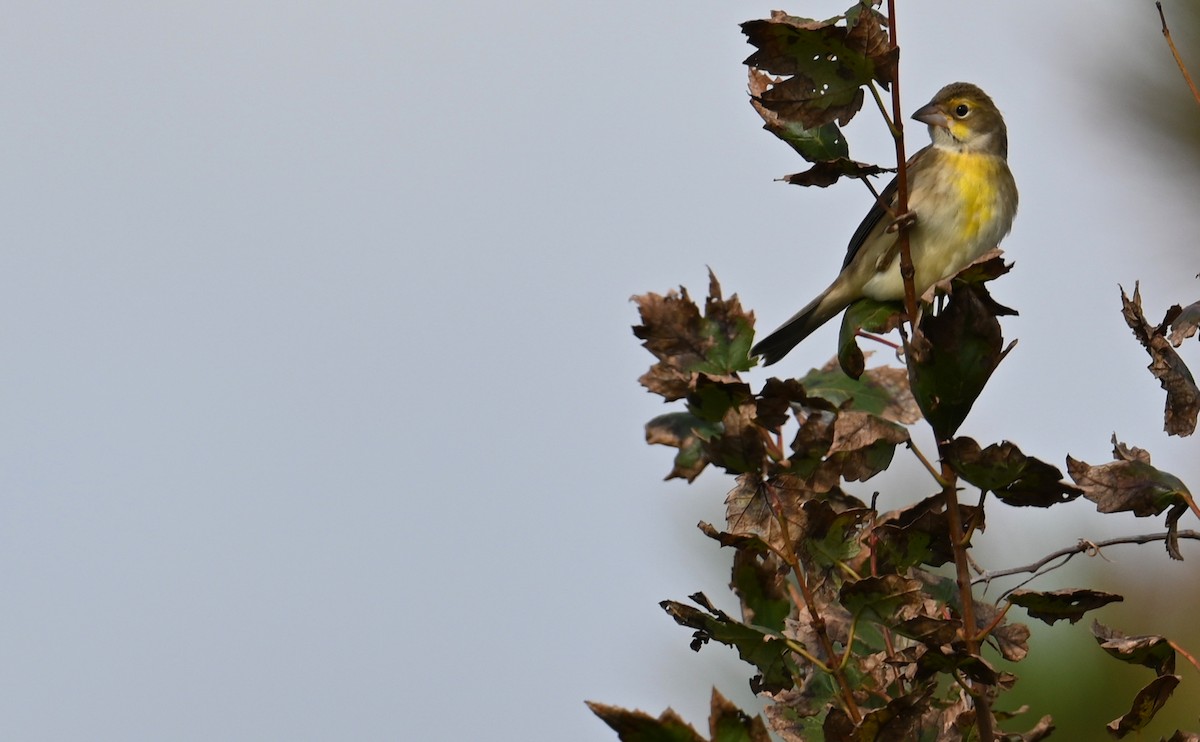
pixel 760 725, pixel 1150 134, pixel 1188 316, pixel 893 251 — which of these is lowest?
pixel 760 725

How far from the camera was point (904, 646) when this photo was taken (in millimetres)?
1645

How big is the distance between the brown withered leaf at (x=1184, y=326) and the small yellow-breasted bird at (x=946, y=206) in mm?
1319

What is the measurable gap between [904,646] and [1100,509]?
11.9 inches

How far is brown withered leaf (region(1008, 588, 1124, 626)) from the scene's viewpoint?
1.45m

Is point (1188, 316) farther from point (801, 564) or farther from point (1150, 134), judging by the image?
point (1150, 134)

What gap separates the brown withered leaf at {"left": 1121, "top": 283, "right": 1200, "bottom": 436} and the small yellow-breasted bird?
135 cm

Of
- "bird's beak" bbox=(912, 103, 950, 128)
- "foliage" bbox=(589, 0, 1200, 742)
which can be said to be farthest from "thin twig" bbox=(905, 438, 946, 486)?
"bird's beak" bbox=(912, 103, 950, 128)

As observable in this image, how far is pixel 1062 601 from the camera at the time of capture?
1459 mm

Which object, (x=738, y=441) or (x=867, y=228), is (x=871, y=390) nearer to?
Result: (x=738, y=441)

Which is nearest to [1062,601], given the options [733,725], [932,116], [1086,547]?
[1086,547]

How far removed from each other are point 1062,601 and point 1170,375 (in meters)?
0.28

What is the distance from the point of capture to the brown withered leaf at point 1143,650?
1479 millimetres

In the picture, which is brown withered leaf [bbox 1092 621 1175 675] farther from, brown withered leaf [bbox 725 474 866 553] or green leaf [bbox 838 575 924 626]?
brown withered leaf [bbox 725 474 866 553]

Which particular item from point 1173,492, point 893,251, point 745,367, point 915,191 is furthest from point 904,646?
point 915,191
